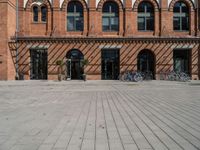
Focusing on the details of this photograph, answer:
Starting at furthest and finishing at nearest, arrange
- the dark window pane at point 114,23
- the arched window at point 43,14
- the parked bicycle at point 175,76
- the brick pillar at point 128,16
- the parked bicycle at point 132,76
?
the dark window pane at point 114,23 < the arched window at point 43,14 < the brick pillar at point 128,16 < the parked bicycle at point 175,76 < the parked bicycle at point 132,76

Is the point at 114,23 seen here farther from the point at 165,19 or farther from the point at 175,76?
the point at 175,76

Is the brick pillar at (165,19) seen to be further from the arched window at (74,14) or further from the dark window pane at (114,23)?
the arched window at (74,14)

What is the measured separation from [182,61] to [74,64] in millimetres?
12009

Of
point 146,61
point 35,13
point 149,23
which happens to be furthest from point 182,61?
point 35,13

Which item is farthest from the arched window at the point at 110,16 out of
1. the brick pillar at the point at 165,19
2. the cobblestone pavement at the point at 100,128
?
the cobblestone pavement at the point at 100,128

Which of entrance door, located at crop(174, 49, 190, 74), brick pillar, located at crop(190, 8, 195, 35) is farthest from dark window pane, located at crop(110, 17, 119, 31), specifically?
brick pillar, located at crop(190, 8, 195, 35)

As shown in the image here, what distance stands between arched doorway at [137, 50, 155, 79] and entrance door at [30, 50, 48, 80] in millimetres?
10367

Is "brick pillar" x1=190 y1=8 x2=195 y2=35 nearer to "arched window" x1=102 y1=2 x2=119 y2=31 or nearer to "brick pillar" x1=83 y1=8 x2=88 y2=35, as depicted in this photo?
"arched window" x1=102 y1=2 x2=119 y2=31

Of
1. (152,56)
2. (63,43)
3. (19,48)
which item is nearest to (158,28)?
(152,56)

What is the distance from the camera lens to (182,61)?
111ft

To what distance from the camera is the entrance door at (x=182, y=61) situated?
1329 inches

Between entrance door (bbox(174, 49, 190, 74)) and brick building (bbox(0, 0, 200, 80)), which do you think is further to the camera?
entrance door (bbox(174, 49, 190, 74))

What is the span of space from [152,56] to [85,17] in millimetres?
8539

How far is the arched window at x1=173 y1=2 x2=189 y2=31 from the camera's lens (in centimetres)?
3366
